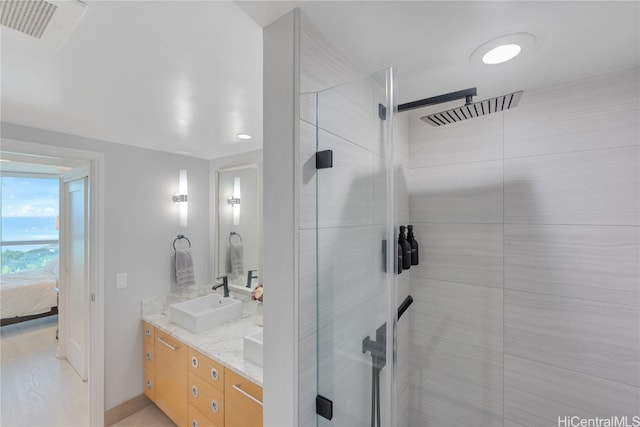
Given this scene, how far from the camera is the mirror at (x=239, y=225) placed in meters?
2.44

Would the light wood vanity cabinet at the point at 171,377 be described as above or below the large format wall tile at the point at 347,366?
below

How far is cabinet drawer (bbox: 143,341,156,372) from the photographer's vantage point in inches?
88.1

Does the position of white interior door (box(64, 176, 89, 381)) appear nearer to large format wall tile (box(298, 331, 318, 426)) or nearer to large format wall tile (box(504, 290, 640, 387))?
large format wall tile (box(298, 331, 318, 426))

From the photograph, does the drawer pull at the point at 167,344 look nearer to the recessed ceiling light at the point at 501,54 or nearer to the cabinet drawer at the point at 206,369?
the cabinet drawer at the point at 206,369

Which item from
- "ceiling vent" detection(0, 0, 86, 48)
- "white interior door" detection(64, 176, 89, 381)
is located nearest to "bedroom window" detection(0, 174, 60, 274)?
"white interior door" detection(64, 176, 89, 381)

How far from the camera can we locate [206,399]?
174 cm

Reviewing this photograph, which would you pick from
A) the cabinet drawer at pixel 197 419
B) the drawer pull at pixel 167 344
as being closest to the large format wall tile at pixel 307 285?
the cabinet drawer at pixel 197 419

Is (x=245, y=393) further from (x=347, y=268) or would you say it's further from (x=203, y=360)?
(x=347, y=268)

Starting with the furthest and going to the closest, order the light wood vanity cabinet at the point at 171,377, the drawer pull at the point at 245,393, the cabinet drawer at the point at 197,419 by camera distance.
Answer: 1. the light wood vanity cabinet at the point at 171,377
2. the cabinet drawer at the point at 197,419
3. the drawer pull at the point at 245,393

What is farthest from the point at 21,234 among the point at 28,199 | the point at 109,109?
the point at 109,109

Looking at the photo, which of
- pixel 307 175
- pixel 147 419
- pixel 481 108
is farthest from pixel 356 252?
pixel 147 419

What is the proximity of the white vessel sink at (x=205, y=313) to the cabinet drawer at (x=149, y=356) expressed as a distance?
34 cm

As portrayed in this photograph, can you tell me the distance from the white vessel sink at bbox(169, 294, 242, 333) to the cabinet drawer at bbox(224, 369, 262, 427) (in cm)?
55

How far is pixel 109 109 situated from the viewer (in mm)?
1528
